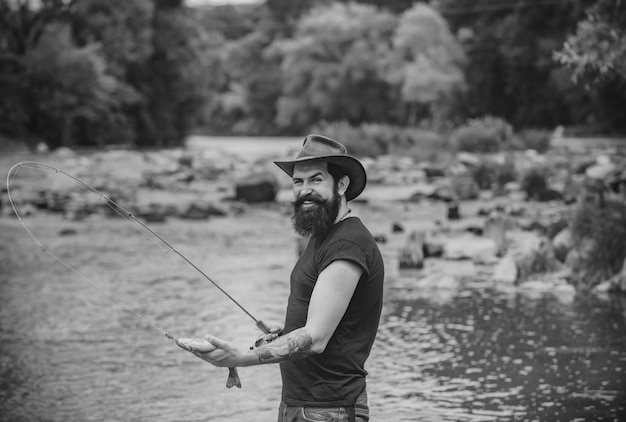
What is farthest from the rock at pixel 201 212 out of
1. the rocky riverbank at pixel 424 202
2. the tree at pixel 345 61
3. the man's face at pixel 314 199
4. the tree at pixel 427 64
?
the tree at pixel 345 61

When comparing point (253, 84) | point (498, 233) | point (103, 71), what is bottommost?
point (498, 233)

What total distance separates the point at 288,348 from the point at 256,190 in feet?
70.8

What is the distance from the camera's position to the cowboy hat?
11.9 feet

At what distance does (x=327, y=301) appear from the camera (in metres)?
3.41

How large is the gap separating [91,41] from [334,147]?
1920 inches

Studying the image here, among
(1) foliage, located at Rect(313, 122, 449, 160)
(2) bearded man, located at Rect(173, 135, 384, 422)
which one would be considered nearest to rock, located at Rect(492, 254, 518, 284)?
(2) bearded man, located at Rect(173, 135, 384, 422)

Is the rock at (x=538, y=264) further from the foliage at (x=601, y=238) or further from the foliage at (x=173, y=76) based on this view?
the foliage at (x=173, y=76)

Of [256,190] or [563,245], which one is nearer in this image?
[563,245]

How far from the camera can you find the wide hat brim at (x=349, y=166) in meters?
3.64

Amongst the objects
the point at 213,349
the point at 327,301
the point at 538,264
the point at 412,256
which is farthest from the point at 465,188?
the point at 213,349

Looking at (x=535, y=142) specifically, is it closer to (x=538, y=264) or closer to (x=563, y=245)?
(x=563, y=245)

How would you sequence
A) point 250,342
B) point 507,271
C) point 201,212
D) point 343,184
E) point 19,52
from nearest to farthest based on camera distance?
point 343,184 < point 250,342 < point 507,271 < point 201,212 < point 19,52

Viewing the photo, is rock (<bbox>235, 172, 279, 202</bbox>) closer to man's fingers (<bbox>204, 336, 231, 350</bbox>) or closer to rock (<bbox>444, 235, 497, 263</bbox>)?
rock (<bbox>444, 235, 497, 263</bbox>)

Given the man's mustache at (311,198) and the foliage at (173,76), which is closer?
the man's mustache at (311,198)
